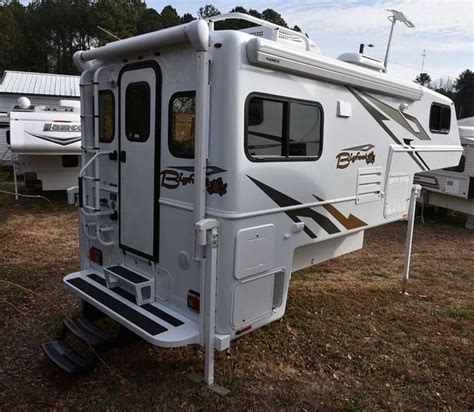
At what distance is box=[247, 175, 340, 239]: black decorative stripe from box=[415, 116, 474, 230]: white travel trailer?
214 inches

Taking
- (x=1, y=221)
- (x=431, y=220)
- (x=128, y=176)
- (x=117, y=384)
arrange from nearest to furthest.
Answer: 1. (x=117, y=384)
2. (x=128, y=176)
3. (x=1, y=221)
4. (x=431, y=220)

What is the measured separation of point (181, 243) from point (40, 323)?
1.96 metres

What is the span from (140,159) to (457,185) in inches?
Answer: 290

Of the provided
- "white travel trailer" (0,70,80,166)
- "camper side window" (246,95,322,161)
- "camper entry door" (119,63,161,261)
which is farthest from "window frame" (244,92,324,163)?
"white travel trailer" (0,70,80,166)

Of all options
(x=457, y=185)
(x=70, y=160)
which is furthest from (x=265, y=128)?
(x=70, y=160)

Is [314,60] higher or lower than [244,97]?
higher

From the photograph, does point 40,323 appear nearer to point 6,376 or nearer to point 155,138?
point 6,376

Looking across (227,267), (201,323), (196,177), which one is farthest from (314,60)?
(201,323)

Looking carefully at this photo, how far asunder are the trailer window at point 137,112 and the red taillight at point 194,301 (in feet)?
4.18

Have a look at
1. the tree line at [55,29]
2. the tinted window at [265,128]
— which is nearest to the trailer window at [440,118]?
the tinted window at [265,128]

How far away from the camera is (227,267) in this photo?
3096mm

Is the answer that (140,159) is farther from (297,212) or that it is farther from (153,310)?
(297,212)

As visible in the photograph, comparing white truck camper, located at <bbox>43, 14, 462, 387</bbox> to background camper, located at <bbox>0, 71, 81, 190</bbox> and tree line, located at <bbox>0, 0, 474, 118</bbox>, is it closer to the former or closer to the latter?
background camper, located at <bbox>0, 71, 81, 190</bbox>

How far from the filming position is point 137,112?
3.61 m
